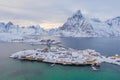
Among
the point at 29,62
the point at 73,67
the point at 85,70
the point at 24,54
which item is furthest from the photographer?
the point at 24,54

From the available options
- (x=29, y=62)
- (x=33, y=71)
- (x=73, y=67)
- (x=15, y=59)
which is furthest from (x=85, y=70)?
(x=15, y=59)

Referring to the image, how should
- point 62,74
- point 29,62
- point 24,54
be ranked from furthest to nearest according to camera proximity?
point 24,54 → point 29,62 → point 62,74

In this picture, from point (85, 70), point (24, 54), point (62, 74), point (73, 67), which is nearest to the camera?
point (62, 74)

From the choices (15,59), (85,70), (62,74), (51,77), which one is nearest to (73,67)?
(85,70)

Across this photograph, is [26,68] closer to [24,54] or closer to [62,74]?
[62,74]

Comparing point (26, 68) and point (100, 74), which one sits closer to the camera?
point (100, 74)

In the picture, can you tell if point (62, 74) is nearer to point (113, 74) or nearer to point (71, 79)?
point (71, 79)

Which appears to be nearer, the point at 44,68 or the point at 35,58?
the point at 44,68

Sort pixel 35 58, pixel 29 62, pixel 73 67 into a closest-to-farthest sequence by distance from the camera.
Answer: pixel 73 67 → pixel 29 62 → pixel 35 58
